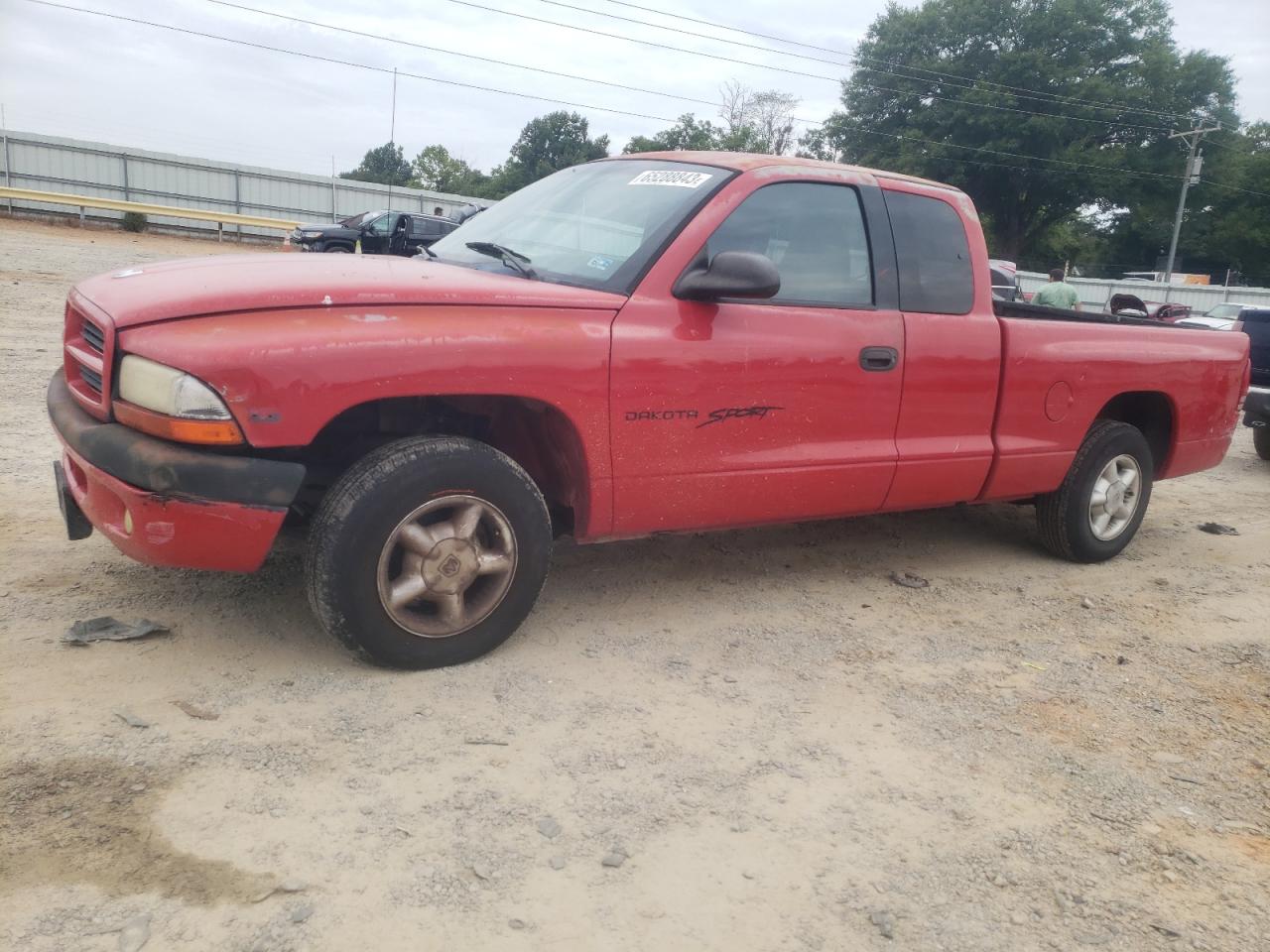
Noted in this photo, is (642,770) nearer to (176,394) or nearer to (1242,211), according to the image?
(176,394)

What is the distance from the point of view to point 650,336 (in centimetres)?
351

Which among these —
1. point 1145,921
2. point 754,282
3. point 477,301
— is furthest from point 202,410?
point 1145,921

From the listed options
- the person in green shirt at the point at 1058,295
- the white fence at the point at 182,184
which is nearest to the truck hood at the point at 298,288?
the person in green shirt at the point at 1058,295

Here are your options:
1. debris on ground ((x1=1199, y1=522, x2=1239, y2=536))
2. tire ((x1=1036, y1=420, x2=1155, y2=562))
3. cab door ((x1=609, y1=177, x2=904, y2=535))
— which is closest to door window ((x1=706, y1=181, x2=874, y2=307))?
cab door ((x1=609, y1=177, x2=904, y2=535))

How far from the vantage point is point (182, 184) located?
1271 inches

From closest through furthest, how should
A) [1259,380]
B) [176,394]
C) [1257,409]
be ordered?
[176,394] < [1257,409] < [1259,380]

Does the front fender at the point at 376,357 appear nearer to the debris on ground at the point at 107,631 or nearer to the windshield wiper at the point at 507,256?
the windshield wiper at the point at 507,256

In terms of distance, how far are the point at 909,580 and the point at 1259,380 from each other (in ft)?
21.9

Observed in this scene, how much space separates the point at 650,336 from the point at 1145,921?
2.21m

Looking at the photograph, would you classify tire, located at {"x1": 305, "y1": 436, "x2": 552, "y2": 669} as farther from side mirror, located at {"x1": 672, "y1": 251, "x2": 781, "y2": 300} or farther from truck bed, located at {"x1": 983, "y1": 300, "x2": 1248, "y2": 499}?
truck bed, located at {"x1": 983, "y1": 300, "x2": 1248, "y2": 499}

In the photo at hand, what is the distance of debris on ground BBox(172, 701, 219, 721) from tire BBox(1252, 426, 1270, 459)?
31.2 ft

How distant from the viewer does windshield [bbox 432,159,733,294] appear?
3676 millimetres

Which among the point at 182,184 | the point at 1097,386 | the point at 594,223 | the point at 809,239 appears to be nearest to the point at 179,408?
the point at 594,223

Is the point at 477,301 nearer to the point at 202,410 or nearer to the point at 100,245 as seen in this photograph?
the point at 202,410
